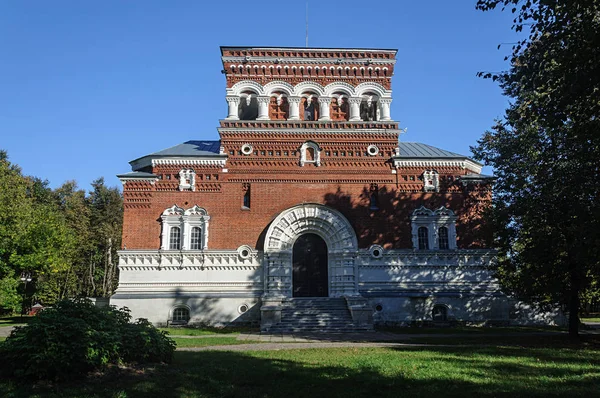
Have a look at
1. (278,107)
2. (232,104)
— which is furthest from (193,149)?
(278,107)

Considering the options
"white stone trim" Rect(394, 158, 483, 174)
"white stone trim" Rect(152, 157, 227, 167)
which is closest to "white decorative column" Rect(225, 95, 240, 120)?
"white stone trim" Rect(152, 157, 227, 167)

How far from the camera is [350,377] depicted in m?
9.55

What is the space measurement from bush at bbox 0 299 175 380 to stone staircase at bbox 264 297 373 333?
32.9 feet

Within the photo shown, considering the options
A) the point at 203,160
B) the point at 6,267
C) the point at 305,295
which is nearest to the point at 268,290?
the point at 305,295

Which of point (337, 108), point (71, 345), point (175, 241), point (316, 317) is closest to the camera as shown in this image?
point (71, 345)

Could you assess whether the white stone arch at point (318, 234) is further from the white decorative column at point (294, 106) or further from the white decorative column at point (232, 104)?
the white decorative column at point (232, 104)

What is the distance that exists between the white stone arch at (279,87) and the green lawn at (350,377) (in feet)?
53.3

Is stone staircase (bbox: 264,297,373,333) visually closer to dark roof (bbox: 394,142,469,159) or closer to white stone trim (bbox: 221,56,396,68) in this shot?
dark roof (bbox: 394,142,469,159)

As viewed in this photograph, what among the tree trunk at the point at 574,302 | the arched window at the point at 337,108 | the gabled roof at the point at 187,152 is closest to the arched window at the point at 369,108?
the arched window at the point at 337,108

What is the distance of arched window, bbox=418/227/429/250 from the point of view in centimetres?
2438

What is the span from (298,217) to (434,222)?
285 inches

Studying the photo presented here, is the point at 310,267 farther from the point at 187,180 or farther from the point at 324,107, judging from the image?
the point at 324,107

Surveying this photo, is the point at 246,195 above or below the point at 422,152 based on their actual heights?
below

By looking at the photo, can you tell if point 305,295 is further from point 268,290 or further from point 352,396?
point 352,396
